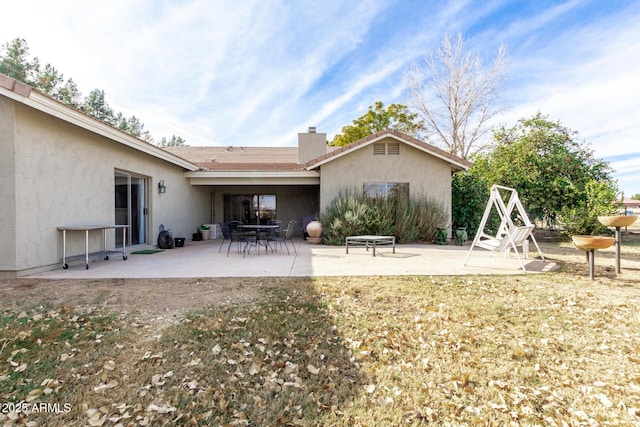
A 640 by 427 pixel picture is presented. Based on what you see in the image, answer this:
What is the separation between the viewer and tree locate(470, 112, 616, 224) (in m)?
13.3

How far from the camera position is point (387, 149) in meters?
11.3

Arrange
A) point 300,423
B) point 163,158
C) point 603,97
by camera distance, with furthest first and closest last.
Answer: point 603,97
point 163,158
point 300,423

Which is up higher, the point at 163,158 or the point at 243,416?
the point at 163,158

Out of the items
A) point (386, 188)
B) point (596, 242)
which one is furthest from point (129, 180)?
point (596, 242)

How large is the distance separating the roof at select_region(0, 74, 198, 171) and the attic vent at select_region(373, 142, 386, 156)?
7.73 meters

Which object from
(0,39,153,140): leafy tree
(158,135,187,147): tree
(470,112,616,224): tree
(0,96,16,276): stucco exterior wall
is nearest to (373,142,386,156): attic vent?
(470,112,616,224): tree

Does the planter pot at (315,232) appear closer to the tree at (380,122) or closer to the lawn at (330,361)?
the lawn at (330,361)

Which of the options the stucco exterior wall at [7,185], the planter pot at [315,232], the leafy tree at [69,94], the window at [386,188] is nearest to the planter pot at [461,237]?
the window at [386,188]

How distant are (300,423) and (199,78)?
15.1 m

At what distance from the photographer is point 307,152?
15773 mm

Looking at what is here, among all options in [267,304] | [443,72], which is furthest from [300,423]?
[443,72]

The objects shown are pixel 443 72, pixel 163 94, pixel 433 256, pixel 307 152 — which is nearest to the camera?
pixel 433 256

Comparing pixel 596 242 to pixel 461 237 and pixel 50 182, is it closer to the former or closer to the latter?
pixel 461 237

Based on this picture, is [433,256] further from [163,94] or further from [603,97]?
[163,94]
